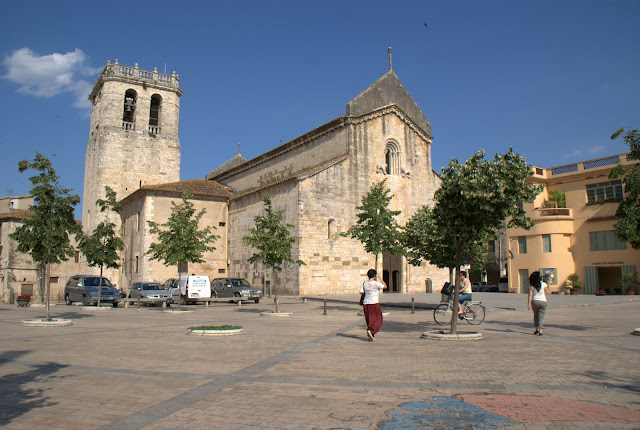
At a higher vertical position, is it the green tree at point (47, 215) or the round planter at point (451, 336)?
the green tree at point (47, 215)

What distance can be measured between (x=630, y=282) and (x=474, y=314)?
79.7 feet

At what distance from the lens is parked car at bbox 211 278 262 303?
94.8 feet

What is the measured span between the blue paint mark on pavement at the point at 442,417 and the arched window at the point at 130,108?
45666mm

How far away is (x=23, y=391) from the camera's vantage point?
649 centimetres

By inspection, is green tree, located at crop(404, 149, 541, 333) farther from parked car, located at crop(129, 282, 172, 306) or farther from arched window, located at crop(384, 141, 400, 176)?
arched window, located at crop(384, 141, 400, 176)

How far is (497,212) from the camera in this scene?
11.6m

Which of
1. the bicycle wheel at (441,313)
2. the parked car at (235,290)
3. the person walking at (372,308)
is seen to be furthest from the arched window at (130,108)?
the person walking at (372,308)

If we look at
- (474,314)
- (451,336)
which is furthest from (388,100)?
(451,336)

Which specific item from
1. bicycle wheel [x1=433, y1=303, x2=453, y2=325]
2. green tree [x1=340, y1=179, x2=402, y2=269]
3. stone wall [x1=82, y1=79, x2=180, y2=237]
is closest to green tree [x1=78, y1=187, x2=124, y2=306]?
green tree [x1=340, y1=179, x2=402, y2=269]

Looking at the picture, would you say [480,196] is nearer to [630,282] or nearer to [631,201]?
[631,201]

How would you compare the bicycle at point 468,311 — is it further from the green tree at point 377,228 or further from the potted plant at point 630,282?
the potted plant at point 630,282

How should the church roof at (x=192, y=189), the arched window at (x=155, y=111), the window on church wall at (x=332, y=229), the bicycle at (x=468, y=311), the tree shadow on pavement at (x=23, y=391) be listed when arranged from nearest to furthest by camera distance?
1. the tree shadow on pavement at (x=23, y=391)
2. the bicycle at (x=468, y=311)
3. the window on church wall at (x=332, y=229)
4. the church roof at (x=192, y=189)
5. the arched window at (x=155, y=111)

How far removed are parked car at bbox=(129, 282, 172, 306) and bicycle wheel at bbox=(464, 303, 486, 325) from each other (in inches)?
666

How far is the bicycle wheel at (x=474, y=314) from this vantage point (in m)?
15.9
